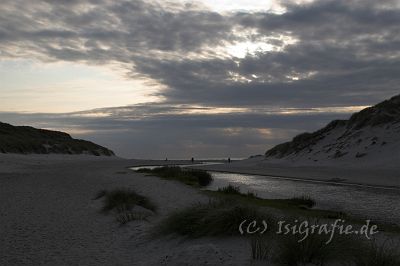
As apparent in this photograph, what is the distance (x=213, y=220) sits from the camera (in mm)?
9312

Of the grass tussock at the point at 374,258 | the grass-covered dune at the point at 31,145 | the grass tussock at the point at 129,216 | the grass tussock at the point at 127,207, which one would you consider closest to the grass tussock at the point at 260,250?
the grass tussock at the point at 374,258

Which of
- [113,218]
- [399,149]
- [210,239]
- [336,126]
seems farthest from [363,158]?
[210,239]

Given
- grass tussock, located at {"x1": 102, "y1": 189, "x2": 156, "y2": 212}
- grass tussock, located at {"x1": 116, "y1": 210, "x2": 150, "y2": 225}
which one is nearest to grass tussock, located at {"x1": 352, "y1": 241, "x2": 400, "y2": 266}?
grass tussock, located at {"x1": 116, "y1": 210, "x2": 150, "y2": 225}

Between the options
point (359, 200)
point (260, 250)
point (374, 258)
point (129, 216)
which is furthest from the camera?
point (359, 200)

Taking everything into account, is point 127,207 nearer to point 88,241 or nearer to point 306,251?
point 88,241

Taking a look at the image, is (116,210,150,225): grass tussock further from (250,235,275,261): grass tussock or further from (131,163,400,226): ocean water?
(131,163,400,226): ocean water

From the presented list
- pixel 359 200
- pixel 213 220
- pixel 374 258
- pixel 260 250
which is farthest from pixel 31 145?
pixel 374 258

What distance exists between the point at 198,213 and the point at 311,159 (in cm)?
4113

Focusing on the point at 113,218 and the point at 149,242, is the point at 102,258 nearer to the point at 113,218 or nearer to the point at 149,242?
the point at 149,242

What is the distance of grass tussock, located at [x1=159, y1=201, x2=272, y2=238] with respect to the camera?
9.10m

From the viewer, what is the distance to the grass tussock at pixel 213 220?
9.10 metres

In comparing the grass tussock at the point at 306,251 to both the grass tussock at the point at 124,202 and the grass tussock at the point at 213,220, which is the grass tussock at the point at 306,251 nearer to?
the grass tussock at the point at 213,220

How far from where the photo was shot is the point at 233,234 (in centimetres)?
899

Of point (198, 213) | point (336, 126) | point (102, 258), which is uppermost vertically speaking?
point (336, 126)
